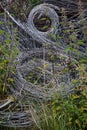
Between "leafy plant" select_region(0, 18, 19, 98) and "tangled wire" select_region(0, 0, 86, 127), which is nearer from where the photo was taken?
"tangled wire" select_region(0, 0, 86, 127)

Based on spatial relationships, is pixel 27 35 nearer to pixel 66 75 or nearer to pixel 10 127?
pixel 66 75

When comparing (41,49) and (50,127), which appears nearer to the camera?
(50,127)

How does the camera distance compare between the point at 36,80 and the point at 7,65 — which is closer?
the point at 7,65

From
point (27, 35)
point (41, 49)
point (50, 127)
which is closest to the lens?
point (50, 127)

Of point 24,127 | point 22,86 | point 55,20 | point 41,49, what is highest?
point 55,20

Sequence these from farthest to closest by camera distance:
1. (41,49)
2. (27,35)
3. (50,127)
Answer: (27,35) < (41,49) < (50,127)

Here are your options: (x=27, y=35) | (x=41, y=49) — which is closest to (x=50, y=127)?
(x=41, y=49)

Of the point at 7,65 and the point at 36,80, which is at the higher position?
the point at 7,65

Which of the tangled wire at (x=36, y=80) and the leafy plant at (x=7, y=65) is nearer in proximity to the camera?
the tangled wire at (x=36, y=80)
